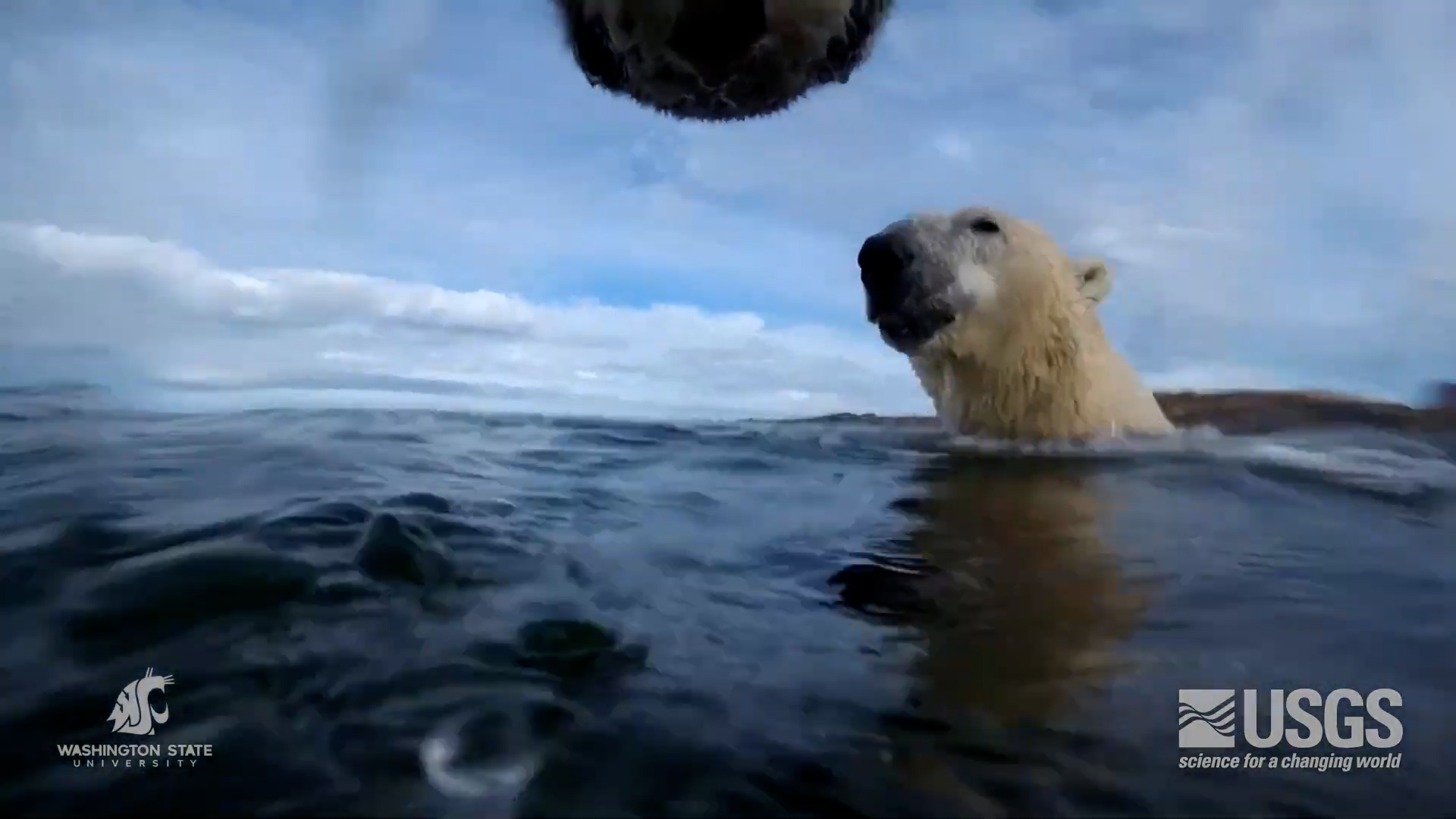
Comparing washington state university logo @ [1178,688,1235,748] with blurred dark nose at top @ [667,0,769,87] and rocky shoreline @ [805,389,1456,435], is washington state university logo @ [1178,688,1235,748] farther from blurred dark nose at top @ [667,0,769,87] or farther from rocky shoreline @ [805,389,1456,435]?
rocky shoreline @ [805,389,1456,435]

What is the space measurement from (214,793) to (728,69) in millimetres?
1150

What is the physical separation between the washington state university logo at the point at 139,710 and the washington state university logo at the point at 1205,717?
2.05 feet

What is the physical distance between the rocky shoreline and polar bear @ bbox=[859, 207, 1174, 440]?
2.09 feet

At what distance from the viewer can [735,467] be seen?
62.1 inches

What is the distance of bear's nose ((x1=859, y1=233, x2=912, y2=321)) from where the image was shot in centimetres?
147

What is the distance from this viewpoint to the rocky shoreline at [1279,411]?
209 centimetres

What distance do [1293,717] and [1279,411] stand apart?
6.67 feet

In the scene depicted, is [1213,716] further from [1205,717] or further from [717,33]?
[717,33]

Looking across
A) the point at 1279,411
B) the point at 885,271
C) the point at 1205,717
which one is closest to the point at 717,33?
the point at 885,271

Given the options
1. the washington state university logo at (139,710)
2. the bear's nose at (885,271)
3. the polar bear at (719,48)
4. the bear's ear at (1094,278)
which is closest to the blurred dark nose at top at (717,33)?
the polar bear at (719,48)

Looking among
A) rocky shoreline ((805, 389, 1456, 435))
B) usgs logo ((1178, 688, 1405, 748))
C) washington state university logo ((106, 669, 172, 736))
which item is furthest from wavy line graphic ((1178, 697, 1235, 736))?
rocky shoreline ((805, 389, 1456, 435))

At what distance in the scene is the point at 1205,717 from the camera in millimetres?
516

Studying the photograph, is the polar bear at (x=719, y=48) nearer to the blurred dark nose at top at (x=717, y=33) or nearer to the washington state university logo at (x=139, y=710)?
the blurred dark nose at top at (x=717, y=33)

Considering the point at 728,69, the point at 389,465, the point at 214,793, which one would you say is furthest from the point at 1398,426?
the point at 214,793
